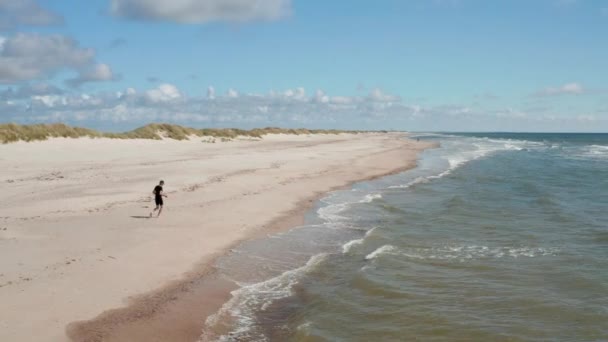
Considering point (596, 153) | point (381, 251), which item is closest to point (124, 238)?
point (381, 251)

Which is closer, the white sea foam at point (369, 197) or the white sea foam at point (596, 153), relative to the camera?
the white sea foam at point (369, 197)

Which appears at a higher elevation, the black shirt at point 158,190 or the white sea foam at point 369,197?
the black shirt at point 158,190

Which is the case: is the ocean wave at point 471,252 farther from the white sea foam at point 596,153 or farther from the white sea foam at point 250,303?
the white sea foam at point 596,153

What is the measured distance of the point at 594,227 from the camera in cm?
1812

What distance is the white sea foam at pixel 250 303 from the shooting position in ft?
28.7

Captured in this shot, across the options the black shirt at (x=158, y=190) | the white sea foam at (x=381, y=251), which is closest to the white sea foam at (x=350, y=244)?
the white sea foam at (x=381, y=251)

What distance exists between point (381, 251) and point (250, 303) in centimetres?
531

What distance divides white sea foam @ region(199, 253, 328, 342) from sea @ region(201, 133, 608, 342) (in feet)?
0.08

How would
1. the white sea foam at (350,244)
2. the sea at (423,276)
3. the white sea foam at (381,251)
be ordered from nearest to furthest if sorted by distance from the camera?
the sea at (423,276) → the white sea foam at (381,251) → the white sea foam at (350,244)

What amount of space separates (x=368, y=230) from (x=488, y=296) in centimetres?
665

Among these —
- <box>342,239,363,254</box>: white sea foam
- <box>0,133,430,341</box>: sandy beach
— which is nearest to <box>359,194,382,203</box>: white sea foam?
<box>0,133,430,341</box>: sandy beach

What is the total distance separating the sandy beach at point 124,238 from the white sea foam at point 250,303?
23cm

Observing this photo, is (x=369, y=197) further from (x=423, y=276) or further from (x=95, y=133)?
(x=95, y=133)

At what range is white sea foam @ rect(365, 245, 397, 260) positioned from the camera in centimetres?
1394
